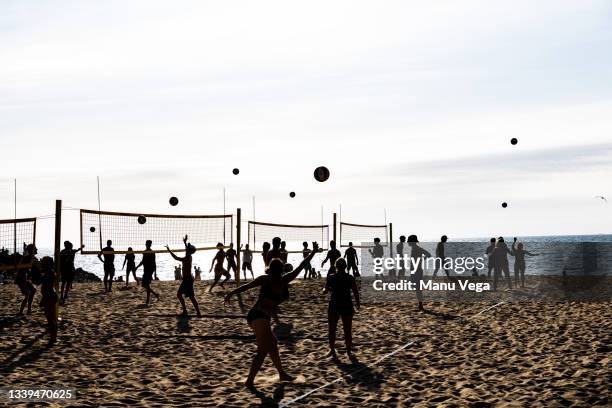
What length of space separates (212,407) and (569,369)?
4774 millimetres

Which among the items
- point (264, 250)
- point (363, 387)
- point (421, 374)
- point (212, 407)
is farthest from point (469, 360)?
point (264, 250)

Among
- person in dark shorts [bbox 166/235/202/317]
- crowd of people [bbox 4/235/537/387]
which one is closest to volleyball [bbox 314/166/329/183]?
crowd of people [bbox 4/235/537/387]

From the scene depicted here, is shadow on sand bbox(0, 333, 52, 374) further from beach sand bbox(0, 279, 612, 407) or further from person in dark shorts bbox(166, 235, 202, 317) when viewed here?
person in dark shorts bbox(166, 235, 202, 317)

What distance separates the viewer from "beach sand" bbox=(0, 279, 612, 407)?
29.1 feet

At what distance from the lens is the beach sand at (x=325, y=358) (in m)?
8.86

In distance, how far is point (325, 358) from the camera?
37.6 ft

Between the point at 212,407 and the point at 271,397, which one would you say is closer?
the point at 212,407

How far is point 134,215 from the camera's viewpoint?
19.2 m

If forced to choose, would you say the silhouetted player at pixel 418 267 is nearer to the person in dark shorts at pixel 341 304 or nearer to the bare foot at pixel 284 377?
the person in dark shorts at pixel 341 304

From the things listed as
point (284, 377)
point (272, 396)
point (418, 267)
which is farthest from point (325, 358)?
point (418, 267)

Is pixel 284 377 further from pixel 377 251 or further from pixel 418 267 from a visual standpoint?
pixel 377 251

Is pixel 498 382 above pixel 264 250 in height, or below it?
below

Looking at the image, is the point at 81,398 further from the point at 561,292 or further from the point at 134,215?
the point at 561,292

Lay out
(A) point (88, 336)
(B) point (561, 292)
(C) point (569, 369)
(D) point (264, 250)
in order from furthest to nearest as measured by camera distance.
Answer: (B) point (561, 292) < (D) point (264, 250) < (A) point (88, 336) < (C) point (569, 369)
